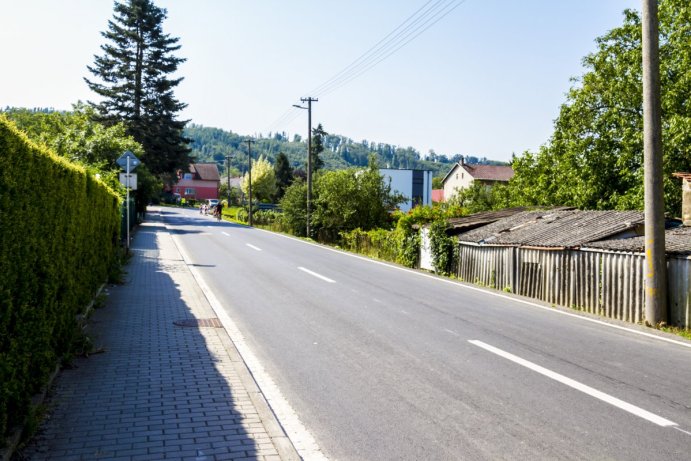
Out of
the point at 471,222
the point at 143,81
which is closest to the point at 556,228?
the point at 471,222

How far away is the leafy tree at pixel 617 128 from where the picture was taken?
26250 mm

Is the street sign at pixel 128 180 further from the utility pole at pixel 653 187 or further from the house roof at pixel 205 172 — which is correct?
the house roof at pixel 205 172

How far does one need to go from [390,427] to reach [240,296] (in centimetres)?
815

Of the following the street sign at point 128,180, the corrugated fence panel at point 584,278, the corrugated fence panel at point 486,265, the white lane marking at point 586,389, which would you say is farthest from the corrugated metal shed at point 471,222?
the white lane marking at point 586,389

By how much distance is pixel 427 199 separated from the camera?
102000mm

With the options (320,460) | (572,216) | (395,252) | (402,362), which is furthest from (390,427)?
(395,252)

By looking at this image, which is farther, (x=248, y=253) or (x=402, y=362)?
(x=248, y=253)

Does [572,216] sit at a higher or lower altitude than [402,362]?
higher

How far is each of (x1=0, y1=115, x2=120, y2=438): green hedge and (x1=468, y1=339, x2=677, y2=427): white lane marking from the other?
5636mm

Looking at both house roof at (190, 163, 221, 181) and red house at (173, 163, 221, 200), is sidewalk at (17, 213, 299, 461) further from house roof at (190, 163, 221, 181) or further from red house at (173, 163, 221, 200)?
house roof at (190, 163, 221, 181)

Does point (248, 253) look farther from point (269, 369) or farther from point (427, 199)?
point (427, 199)

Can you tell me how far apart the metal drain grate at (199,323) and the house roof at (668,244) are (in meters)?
8.40

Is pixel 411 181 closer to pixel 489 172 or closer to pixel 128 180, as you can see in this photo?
pixel 489 172

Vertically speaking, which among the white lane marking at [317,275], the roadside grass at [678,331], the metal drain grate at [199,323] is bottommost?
the roadside grass at [678,331]
